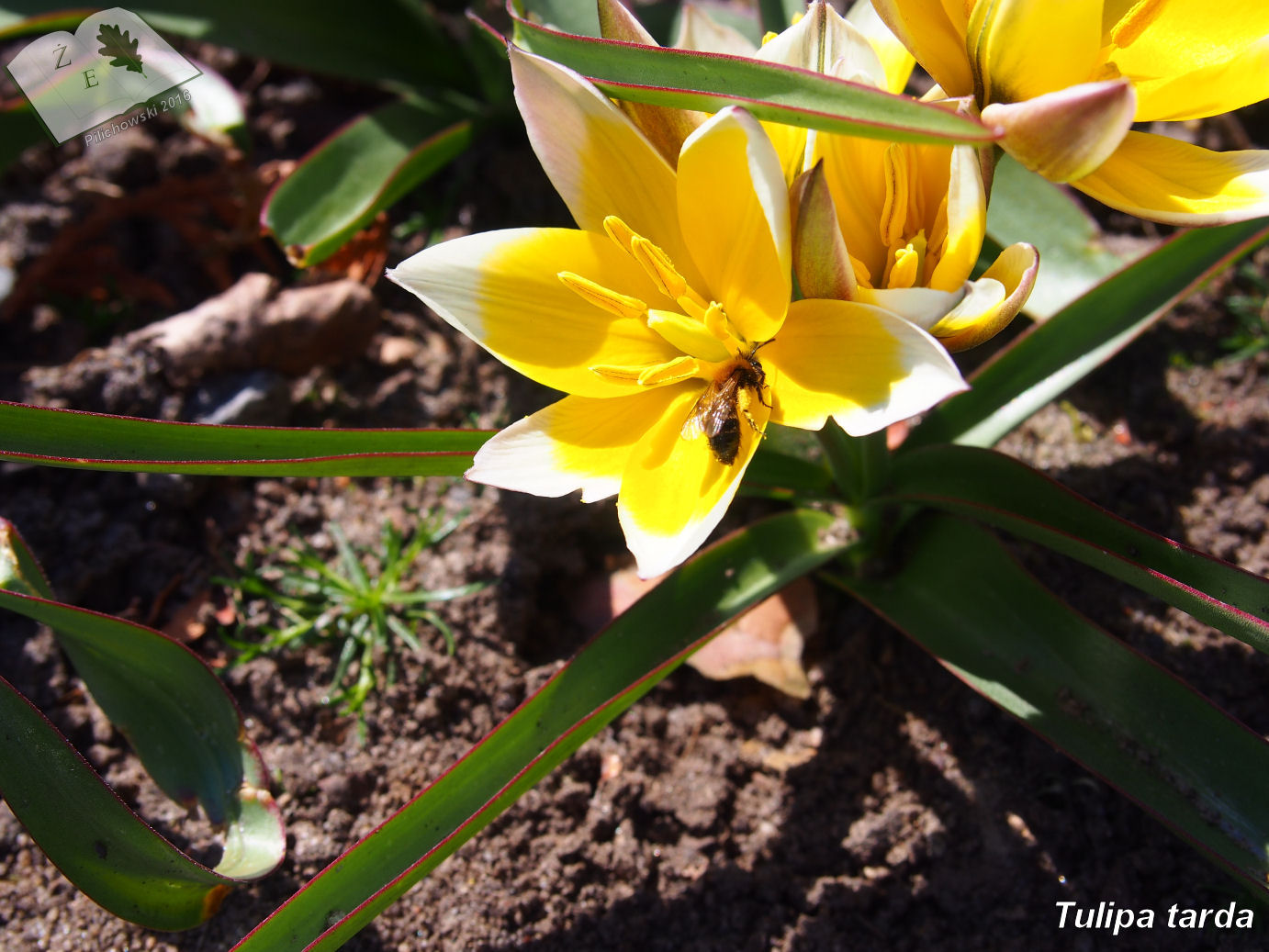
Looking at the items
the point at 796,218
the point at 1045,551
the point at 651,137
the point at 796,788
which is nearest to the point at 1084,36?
the point at 796,218

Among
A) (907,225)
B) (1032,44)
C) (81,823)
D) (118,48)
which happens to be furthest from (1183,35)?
(118,48)

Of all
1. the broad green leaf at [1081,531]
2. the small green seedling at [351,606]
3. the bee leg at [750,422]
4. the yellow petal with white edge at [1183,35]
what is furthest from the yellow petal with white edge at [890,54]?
the small green seedling at [351,606]

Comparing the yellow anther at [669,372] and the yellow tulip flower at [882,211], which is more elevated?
the yellow tulip flower at [882,211]

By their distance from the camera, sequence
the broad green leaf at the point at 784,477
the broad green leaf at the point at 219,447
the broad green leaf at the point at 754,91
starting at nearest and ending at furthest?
the broad green leaf at the point at 754,91, the broad green leaf at the point at 219,447, the broad green leaf at the point at 784,477

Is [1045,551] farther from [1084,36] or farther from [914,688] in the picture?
[1084,36]

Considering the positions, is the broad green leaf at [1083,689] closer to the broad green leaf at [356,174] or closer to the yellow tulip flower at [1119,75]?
the yellow tulip flower at [1119,75]

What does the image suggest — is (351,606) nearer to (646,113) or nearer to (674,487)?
(674,487)

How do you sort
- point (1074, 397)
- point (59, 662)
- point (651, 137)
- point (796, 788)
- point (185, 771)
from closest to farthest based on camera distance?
1. point (651, 137)
2. point (185, 771)
3. point (796, 788)
4. point (59, 662)
5. point (1074, 397)
